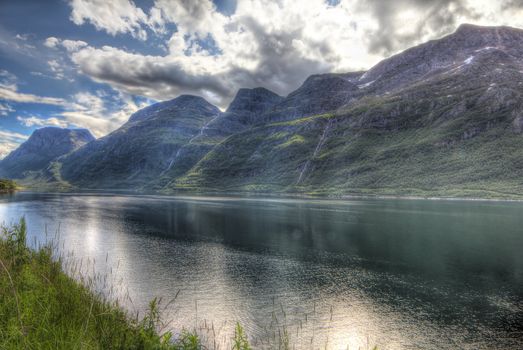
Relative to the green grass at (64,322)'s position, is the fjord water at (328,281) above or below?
below

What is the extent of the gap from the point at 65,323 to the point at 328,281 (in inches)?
1045

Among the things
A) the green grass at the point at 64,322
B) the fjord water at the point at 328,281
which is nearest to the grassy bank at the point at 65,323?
the green grass at the point at 64,322

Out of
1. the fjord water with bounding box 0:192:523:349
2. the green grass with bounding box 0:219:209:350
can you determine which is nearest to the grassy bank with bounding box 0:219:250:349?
the green grass with bounding box 0:219:209:350

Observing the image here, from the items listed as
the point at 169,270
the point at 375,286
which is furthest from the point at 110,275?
the point at 375,286

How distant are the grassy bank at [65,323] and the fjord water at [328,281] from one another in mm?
6355

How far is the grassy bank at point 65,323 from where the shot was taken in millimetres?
11344

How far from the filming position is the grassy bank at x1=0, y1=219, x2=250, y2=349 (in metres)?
11.3

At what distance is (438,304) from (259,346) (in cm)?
1776

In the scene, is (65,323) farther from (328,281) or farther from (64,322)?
(328,281)

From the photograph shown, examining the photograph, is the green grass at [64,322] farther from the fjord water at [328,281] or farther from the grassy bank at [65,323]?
the fjord water at [328,281]

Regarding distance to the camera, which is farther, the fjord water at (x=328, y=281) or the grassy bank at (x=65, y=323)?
the fjord water at (x=328, y=281)

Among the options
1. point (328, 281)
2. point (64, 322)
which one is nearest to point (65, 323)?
point (64, 322)

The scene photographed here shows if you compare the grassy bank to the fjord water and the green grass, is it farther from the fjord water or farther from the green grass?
the fjord water

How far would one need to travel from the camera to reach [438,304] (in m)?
29.0
